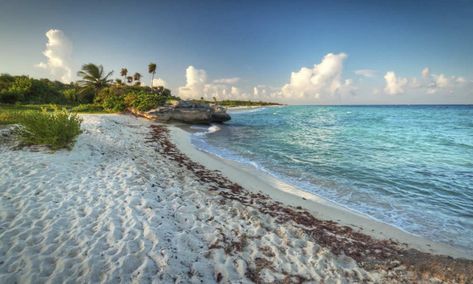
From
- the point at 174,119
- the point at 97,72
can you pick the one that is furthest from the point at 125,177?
the point at 97,72

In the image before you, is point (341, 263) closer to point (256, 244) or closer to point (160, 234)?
point (256, 244)

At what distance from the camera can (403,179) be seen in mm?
9641

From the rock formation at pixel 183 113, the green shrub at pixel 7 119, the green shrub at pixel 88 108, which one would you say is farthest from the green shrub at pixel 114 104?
the green shrub at pixel 7 119

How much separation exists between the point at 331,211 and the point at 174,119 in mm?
24350

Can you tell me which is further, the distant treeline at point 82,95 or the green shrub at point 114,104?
the green shrub at point 114,104

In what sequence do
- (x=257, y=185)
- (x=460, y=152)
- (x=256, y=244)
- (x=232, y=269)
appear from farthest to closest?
1. (x=460, y=152)
2. (x=257, y=185)
3. (x=256, y=244)
4. (x=232, y=269)

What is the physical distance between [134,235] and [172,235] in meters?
0.70

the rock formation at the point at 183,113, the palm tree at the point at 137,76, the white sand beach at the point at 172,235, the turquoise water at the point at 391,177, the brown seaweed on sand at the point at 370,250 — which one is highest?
the palm tree at the point at 137,76

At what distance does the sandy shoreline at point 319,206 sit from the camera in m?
5.21

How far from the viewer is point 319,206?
6945mm

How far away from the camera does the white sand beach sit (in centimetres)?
354

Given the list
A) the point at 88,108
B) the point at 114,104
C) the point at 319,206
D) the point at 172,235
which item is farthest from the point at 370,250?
the point at 88,108

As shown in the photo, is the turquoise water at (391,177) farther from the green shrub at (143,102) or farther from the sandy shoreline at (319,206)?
the green shrub at (143,102)

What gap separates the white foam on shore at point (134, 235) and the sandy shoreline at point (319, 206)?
173 cm
